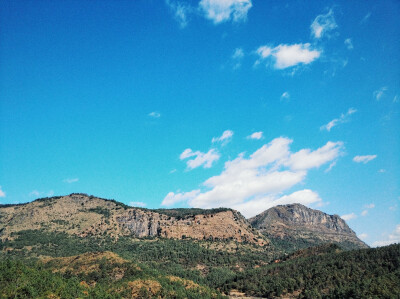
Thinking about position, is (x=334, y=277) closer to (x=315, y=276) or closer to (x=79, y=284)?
(x=315, y=276)

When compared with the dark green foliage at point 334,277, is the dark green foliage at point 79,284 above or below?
above

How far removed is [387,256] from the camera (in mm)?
147125

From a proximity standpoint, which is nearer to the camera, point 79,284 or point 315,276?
point 79,284

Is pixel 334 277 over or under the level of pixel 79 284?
under

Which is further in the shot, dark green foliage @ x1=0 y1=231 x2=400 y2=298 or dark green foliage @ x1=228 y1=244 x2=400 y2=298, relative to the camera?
dark green foliage @ x1=0 y1=231 x2=400 y2=298

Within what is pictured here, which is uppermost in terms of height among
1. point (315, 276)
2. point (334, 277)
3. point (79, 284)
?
point (79, 284)

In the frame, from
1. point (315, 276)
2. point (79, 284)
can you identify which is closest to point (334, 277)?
point (315, 276)

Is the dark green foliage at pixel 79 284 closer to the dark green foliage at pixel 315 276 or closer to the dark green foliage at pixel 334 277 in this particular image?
the dark green foliage at pixel 315 276

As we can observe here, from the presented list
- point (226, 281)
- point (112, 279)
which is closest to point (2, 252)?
point (112, 279)

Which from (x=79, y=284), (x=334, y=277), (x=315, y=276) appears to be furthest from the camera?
(x=315, y=276)

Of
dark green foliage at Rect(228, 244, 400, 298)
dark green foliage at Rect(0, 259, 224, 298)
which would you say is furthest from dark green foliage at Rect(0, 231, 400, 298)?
dark green foliage at Rect(0, 259, 224, 298)

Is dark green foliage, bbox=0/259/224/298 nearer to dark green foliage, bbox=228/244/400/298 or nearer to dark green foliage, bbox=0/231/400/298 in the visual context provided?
dark green foliage, bbox=0/231/400/298

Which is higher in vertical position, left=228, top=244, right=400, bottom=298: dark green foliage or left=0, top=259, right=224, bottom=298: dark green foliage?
left=0, top=259, right=224, bottom=298: dark green foliage

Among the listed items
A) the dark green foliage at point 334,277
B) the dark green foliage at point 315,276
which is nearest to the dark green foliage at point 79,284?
the dark green foliage at point 315,276
